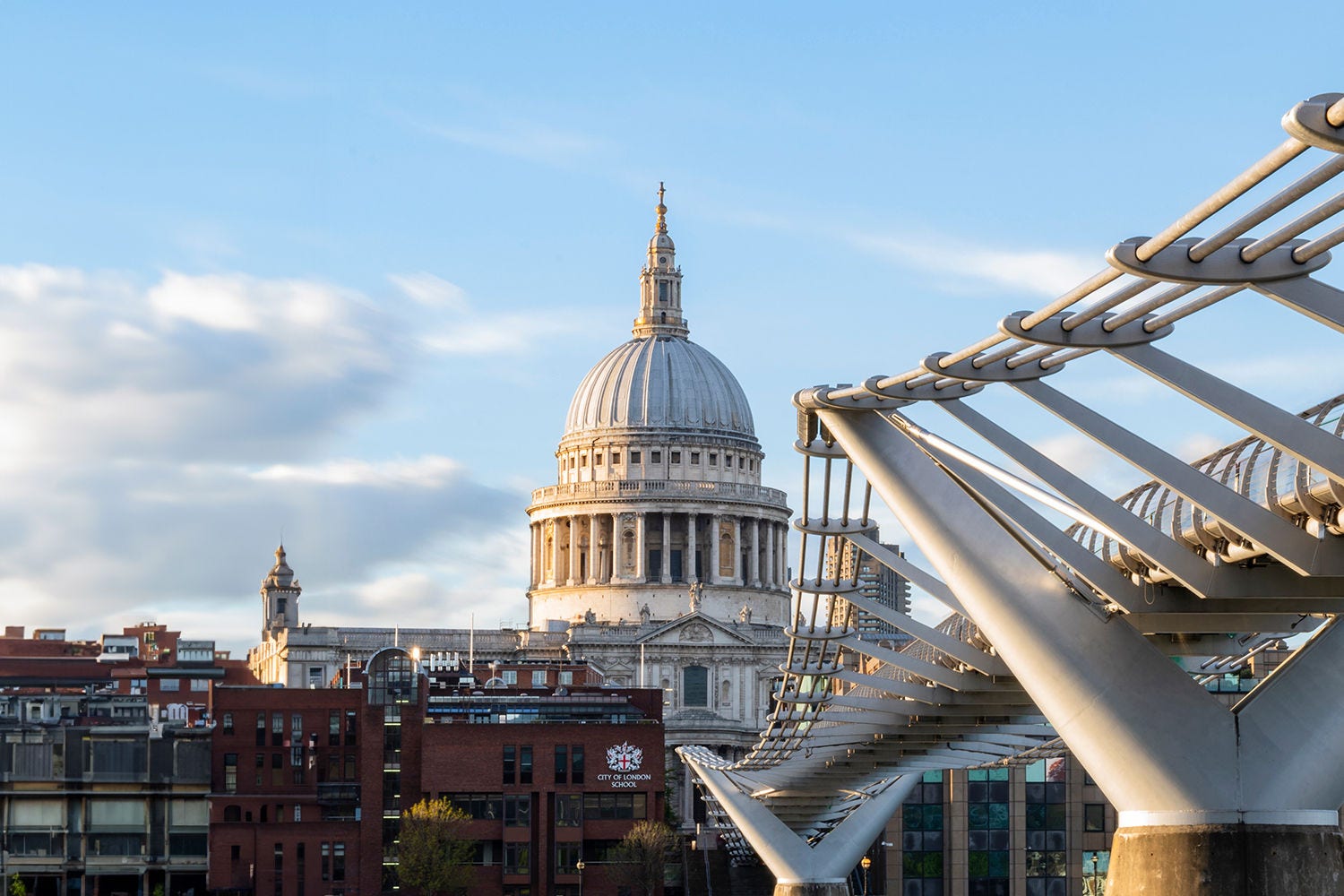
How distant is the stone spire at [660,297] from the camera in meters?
184

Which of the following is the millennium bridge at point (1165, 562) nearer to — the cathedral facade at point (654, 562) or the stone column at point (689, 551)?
the cathedral facade at point (654, 562)

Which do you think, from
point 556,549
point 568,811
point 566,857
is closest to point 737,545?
point 556,549

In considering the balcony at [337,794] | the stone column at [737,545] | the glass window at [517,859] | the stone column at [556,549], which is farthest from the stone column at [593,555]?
the glass window at [517,859]

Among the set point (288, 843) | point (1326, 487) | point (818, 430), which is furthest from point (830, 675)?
point (288, 843)

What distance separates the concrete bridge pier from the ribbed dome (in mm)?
148914

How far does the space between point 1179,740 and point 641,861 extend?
73.3 metres

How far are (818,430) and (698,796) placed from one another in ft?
358

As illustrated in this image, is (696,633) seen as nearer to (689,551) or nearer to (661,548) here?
(689,551)

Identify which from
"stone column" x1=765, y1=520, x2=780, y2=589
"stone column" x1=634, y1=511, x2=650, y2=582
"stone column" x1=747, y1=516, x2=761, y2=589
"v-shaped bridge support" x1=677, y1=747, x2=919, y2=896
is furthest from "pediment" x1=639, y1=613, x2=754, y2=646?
"v-shaped bridge support" x1=677, y1=747, x2=919, y2=896

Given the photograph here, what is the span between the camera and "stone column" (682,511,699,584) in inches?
6644

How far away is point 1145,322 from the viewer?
20.7 m

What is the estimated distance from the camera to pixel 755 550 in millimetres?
172500

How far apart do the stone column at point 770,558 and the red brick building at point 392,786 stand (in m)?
68.2

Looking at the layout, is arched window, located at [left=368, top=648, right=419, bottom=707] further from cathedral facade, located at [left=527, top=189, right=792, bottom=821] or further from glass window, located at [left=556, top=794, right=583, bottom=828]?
cathedral facade, located at [left=527, top=189, right=792, bottom=821]
